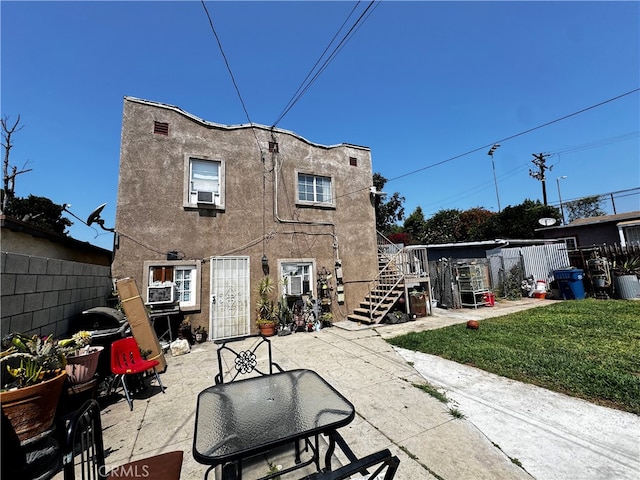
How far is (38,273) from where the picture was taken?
12.1 feet

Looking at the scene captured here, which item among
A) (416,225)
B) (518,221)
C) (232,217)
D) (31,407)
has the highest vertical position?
(416,225)

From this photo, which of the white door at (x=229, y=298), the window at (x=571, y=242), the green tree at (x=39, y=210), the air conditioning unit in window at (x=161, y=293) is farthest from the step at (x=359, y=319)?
the green tree at (x=39, y=210)

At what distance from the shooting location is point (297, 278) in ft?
27.9

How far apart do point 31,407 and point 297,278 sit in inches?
255

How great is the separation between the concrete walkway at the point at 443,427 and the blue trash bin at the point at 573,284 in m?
10.4

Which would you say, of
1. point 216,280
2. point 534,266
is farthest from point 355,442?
point 534,266

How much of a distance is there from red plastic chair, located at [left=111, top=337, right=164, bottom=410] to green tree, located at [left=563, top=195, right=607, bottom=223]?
3465 cm

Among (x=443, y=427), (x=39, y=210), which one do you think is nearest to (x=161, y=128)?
(x=443, y=427)

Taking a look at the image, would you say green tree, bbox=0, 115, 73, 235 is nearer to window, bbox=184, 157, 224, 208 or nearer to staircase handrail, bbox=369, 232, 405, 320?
window, bbox=184, 157, 224, 208

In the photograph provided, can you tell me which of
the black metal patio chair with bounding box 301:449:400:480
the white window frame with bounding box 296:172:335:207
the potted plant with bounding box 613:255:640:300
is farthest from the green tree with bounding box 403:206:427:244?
the black metal patio chair with bounding box 301:449:400:480

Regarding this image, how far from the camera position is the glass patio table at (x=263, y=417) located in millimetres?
1582

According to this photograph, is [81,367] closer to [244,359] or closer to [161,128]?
A: [244,359]

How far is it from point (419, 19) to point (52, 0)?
7.21m
